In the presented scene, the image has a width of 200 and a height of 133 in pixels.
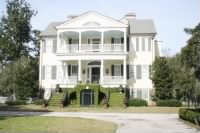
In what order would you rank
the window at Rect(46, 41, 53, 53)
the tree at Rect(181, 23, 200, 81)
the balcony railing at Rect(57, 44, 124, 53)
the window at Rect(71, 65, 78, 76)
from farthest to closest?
the window at Rect(46, 41, 53, 53), the window at Rect(71, 65, 78, 76), the balcony railing at Rect(57, 44, 124, 53), the tree at Rect(181, 23, 200, 81)

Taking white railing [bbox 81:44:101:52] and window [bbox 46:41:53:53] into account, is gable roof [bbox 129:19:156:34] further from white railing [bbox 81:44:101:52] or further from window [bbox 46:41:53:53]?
window [bbox 46:41:53:53]

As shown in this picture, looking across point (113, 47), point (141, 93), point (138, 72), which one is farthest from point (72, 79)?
point (141, 93)

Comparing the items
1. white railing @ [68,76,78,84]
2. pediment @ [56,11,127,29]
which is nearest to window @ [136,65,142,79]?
pediment @ [56,11,127,29]

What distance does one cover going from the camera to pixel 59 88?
44031 mm

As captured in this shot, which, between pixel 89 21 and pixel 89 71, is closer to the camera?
pixel 89 21

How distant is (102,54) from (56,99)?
24.7 ft

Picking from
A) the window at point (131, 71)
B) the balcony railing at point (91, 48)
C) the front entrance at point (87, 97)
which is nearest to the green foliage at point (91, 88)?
the front entrance at point (87, 97)

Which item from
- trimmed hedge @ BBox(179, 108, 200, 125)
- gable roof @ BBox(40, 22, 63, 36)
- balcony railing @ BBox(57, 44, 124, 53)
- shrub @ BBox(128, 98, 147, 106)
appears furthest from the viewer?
gable roof @ BBox(40, 22, 63, 36)

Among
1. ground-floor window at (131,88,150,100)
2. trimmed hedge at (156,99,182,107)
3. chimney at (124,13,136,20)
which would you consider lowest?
trimmed hedge at (156,99,182,107)

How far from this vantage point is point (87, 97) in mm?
42281

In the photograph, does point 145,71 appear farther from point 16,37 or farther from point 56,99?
point 16,37

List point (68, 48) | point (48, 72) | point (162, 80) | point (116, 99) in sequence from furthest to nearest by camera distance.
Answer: point (48, 72)
point (68, 48)
point (162, 80)
point (116, 99)

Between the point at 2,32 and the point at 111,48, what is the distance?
2237 cm

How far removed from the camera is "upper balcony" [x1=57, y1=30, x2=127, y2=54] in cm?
4506
